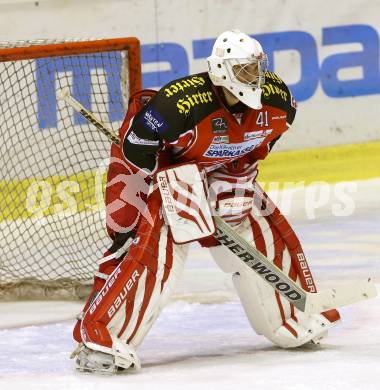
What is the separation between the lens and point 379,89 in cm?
674

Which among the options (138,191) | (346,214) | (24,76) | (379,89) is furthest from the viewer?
(379,89)

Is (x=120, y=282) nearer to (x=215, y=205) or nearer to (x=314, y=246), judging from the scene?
(x=215, y=205)

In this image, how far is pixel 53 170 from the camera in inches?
226

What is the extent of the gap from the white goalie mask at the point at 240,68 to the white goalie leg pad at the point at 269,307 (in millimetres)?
476

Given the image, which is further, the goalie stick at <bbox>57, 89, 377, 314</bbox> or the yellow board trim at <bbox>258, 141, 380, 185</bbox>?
the yellow board trim at <bbox>258, 141, 380, 185</bbox>

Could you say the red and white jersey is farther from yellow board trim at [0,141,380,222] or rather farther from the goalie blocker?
yellow board trim at [0,141,380,222]

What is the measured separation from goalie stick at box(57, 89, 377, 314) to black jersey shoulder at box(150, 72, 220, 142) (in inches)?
12.6

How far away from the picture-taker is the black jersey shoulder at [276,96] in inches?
155

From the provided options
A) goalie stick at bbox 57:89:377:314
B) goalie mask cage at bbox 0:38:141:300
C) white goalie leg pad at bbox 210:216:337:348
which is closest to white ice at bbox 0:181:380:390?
white goalie leg pad at bbox 210:216:337:348

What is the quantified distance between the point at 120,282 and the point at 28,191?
209cm

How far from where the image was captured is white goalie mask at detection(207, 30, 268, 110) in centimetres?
378

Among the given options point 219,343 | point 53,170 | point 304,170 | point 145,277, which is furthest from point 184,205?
point 304,170

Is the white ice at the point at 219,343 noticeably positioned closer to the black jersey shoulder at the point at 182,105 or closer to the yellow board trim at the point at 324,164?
the yellow board trim at the point at 324,164

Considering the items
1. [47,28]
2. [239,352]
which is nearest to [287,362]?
[239,352]
